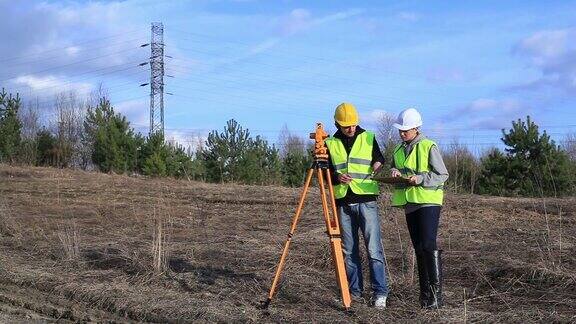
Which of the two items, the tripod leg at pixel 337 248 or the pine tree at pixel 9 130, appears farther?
the pine tree at pixel 9 130

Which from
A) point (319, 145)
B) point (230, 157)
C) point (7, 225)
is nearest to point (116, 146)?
point (230, 157)

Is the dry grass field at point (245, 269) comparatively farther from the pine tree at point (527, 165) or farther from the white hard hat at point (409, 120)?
the pine tree at point (527, 165)

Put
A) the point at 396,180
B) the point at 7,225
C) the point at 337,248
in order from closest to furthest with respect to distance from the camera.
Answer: the point at 396,180 → the point at 337,248 → the point at 7,225

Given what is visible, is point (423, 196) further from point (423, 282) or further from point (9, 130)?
point (9, 130)

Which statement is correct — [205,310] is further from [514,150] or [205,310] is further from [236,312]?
[514,150]

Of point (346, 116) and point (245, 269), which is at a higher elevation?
point (346, 116)

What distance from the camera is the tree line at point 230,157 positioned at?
72.9 feet

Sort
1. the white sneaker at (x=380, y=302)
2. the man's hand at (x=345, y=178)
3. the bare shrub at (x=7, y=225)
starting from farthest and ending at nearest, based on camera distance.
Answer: the bare shrub at (x=7, y=225), the man's hand at (x=345, y=178), the white sneaker at (x=380, y=302)

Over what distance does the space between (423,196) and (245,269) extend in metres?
2.94

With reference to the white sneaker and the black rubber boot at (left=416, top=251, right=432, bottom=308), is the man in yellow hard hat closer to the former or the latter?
the white sneaker

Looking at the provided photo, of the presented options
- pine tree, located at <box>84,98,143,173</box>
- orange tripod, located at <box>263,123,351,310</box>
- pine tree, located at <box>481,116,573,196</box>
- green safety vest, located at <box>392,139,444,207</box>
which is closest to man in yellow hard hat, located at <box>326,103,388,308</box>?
orange tripod, located at <box>263,123,351,310</box>

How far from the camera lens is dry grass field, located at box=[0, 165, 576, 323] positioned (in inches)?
265

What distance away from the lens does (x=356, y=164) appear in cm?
689

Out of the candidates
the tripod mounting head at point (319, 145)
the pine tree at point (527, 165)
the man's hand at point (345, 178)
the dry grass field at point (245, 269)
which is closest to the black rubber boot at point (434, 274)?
the dry grass field at point (245, 269)
